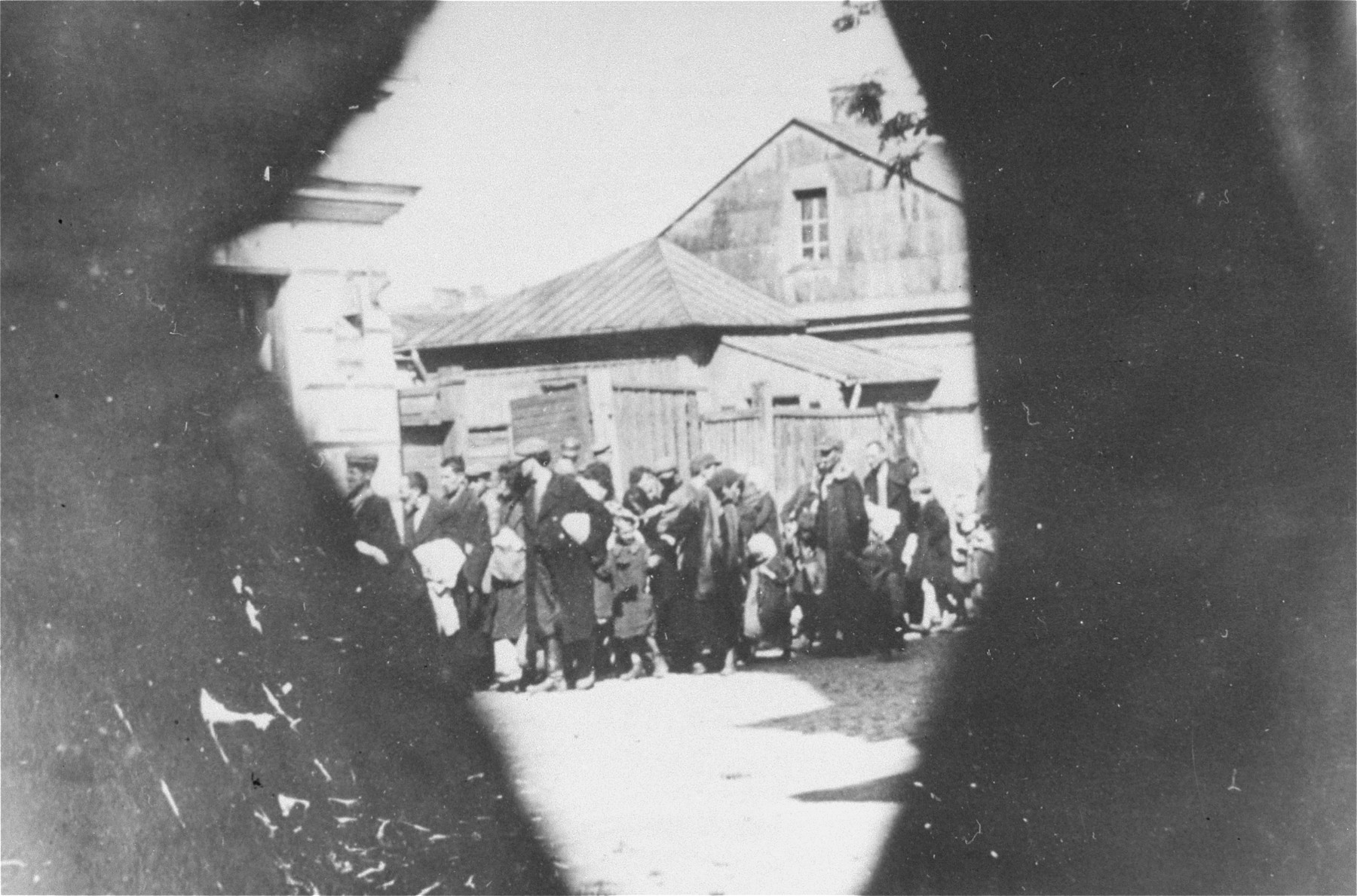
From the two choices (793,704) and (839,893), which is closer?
(839,893)

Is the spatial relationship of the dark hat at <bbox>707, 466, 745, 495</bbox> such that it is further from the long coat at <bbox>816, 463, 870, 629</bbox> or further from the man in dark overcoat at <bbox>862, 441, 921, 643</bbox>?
the man in dark overcoat at <bbox>862, 441, 921, 643</bbox>

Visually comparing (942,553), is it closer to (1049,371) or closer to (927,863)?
(1049,371)

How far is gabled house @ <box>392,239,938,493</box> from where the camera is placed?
3.04m

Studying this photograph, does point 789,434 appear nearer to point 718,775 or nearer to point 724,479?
point 724,479

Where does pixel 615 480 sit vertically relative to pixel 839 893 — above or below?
above

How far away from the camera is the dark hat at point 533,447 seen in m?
3.05

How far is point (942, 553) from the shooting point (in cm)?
315

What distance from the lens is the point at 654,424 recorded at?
10.0 feet

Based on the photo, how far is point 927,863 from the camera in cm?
301

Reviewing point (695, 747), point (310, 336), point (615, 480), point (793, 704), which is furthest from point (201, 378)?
point (793, 704)

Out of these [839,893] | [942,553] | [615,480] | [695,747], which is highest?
[615,480]

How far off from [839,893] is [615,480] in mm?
1292

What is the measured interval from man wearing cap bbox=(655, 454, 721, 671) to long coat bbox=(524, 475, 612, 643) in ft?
0.67

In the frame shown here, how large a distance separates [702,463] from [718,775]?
88cm
